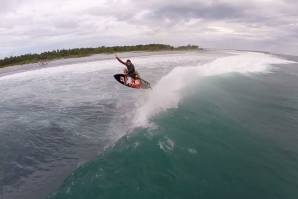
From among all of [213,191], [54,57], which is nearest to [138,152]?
[213,191]

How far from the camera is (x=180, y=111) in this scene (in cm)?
1914

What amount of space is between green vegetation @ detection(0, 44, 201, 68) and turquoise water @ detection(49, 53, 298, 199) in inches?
2675

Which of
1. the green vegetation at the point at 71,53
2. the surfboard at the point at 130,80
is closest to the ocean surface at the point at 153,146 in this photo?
the surfboard at the point at 130,80

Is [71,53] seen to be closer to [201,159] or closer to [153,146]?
[153,146]

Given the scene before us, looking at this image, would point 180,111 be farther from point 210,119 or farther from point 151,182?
point 151,182

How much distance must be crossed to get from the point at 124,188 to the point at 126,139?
176 inches

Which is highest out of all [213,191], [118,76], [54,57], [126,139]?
[54,57]

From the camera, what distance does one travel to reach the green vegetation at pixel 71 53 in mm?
79875

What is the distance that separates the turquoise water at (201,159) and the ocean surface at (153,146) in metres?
0.05

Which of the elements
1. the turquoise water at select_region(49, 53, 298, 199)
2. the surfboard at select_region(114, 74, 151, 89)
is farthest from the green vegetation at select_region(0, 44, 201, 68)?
the turquoise water at select_region(49, 53, 298, 199)

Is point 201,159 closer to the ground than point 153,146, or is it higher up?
Answer: closer to the ground

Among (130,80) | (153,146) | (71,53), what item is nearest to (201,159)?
(153,146)

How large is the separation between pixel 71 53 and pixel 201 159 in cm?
9378

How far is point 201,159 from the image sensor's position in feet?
39.7
